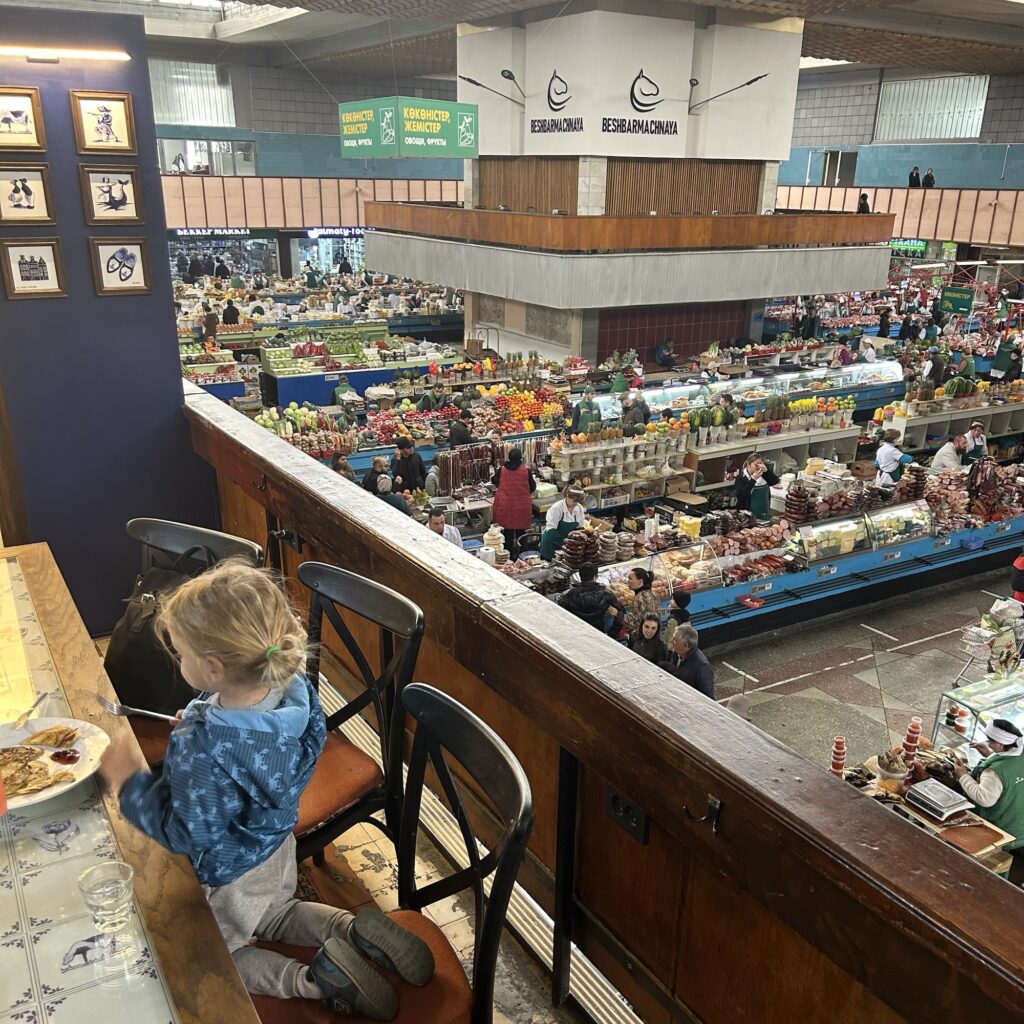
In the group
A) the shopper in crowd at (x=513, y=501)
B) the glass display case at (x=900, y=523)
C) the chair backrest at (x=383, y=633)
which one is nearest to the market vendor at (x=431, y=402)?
the shopper in crowd at (x=513, y=501)

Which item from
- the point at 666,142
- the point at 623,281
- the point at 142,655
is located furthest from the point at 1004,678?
the point at 666,142

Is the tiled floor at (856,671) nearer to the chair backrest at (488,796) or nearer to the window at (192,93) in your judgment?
the chair backrest at (488,796)

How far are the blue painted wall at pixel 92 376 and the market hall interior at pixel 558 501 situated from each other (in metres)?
0.02

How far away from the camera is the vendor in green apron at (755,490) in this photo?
30.8ft

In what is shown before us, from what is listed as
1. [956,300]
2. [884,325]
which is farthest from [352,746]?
[956,300]

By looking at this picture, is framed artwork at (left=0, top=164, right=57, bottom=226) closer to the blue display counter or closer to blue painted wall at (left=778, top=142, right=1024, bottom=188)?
the blue display counter

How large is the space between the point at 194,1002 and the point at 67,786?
639 mm

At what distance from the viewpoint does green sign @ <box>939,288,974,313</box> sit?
21188 mm

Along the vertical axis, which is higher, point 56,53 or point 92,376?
point 56,53

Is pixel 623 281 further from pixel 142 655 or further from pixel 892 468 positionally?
pixel 142 655

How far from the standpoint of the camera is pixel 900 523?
8781 mm

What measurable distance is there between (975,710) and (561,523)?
13.0 feet

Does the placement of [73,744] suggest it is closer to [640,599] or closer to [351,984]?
[351,984]

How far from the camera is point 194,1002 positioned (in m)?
1.37
